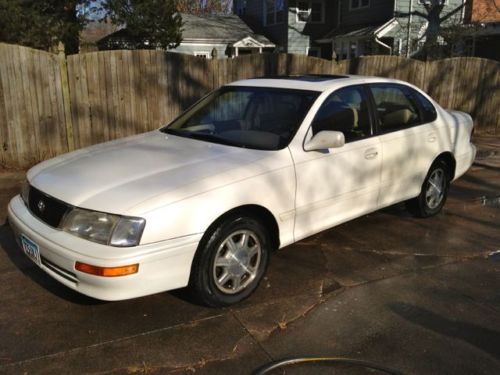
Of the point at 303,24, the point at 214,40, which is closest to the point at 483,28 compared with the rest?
the point at 303,24

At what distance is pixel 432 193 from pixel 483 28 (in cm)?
1869

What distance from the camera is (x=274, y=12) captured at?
90.3ft

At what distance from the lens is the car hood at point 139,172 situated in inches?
128

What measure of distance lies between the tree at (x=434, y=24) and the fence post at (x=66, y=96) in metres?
16.7

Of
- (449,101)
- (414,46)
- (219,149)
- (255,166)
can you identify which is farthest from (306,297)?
(414,46)

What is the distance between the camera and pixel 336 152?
14.1 feet

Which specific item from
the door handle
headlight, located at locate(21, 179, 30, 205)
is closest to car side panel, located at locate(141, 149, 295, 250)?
the door handle

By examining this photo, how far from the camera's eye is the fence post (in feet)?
25.0

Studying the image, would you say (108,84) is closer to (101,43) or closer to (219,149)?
(219,149)

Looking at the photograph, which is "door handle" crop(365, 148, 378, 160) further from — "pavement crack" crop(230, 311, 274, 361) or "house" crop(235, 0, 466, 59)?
"house" crop(235, 0, 466, 59)

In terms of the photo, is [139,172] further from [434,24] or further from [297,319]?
[434,24]

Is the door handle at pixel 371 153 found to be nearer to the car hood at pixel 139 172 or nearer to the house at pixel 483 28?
the car hood at pixel 139 172

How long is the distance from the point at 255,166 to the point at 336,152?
0.90m

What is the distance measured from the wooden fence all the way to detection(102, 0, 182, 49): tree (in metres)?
11.7
